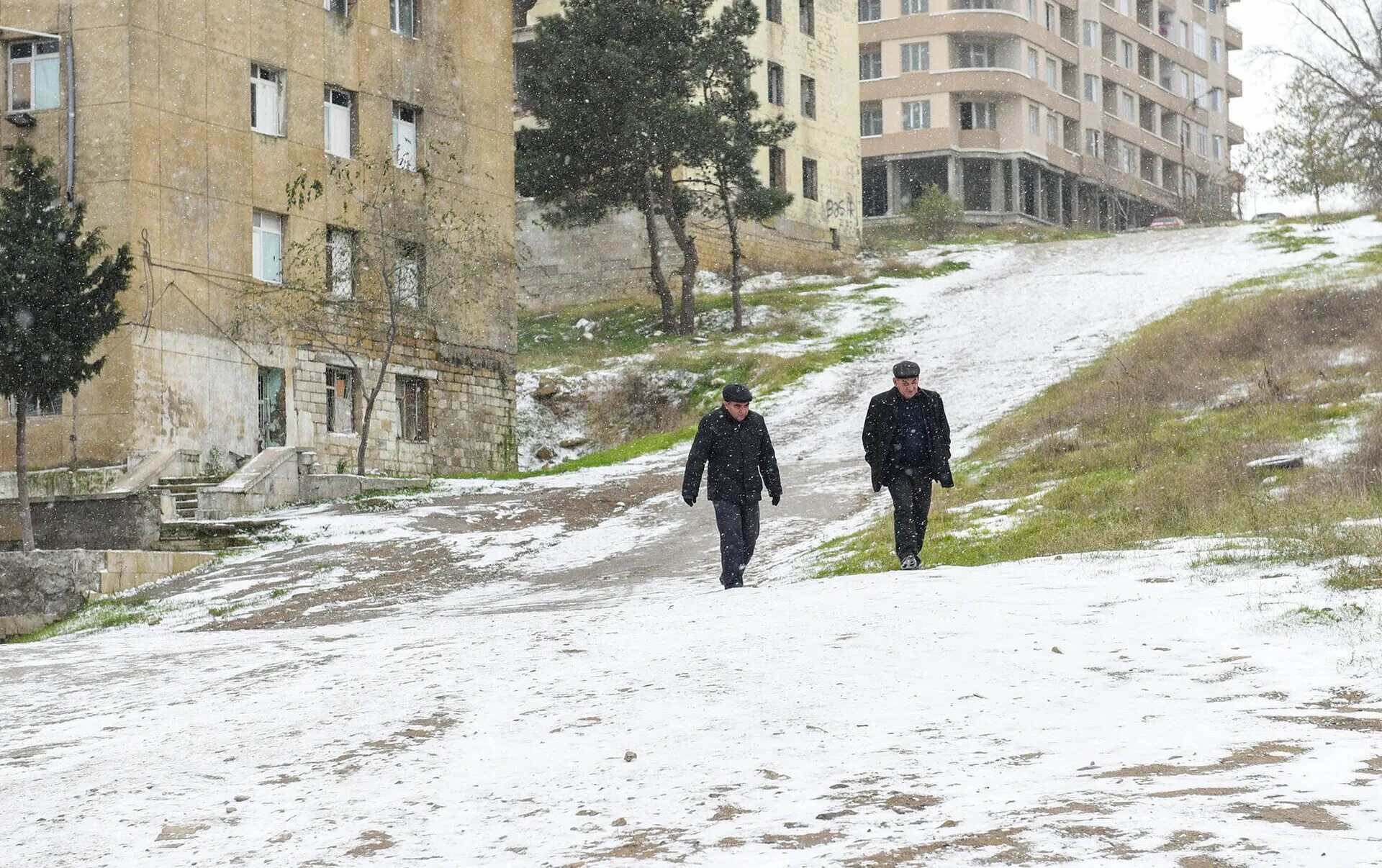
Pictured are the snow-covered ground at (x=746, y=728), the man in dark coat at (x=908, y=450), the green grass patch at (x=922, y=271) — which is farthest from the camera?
the green grass patch at (x=922, y=271)

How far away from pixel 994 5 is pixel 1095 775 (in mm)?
67892

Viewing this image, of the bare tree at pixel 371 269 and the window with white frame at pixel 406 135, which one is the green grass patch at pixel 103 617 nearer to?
the bare tree at pixel 371 269

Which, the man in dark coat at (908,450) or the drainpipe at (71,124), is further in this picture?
the drainpipe at (71,124)

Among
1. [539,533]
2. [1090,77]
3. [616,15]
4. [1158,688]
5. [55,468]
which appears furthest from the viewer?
[1090,77]

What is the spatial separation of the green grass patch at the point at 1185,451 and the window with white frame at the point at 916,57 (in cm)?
4040

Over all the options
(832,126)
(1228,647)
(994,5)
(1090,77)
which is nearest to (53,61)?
(1228,647)

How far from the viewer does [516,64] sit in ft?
173

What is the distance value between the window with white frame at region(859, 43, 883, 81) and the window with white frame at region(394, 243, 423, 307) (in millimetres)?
43085

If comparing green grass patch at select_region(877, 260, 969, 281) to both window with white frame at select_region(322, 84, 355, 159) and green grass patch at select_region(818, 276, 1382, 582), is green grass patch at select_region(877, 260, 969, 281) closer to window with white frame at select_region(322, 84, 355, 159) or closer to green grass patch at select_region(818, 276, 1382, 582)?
green grass patch at select_region(818, 276, 1382, 582)

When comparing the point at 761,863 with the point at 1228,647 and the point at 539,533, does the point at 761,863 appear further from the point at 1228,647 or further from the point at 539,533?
the point at 539,533

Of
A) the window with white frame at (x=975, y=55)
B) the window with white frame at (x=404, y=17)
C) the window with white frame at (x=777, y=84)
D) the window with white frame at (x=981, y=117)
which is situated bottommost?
the window with white frame at (x=404, y=17)

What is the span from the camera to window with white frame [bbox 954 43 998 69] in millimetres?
71188

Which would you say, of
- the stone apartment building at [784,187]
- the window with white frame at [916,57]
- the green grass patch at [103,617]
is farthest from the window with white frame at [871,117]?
the green grass patch at [103,617]

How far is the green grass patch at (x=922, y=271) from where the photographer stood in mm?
47844
